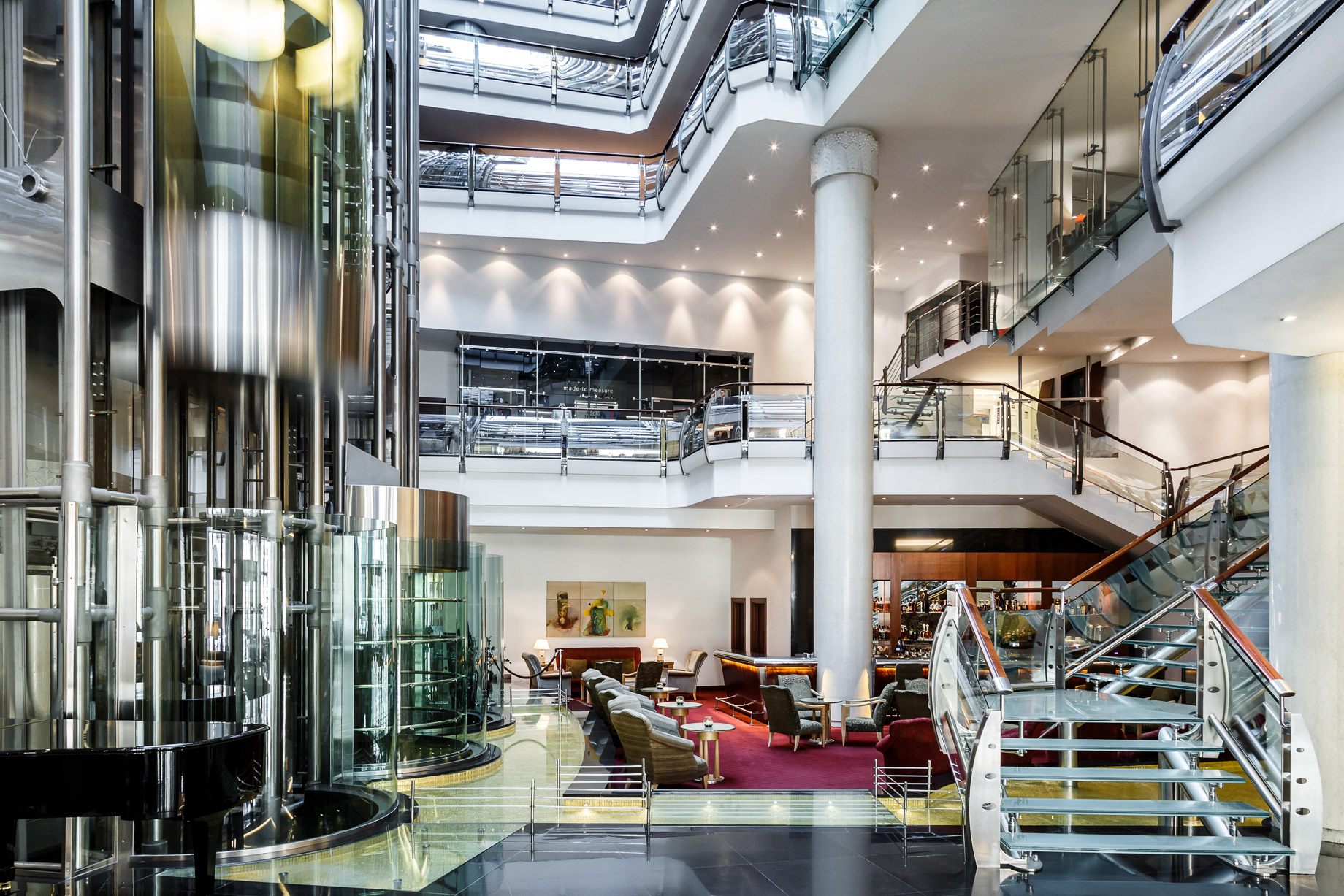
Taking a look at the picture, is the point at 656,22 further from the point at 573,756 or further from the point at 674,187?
the point at 573,756

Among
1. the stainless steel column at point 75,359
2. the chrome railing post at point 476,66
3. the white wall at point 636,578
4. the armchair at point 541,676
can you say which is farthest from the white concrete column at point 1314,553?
the chrome railing post at point 476,66

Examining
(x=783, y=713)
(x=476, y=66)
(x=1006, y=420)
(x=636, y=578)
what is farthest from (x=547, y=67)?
(x=783, y=713)

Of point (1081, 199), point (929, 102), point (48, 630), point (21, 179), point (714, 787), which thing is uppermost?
point (929, 102)

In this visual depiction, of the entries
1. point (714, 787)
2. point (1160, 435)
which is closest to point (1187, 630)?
point (714, 787)

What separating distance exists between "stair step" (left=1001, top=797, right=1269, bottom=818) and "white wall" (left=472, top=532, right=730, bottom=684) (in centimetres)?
1357

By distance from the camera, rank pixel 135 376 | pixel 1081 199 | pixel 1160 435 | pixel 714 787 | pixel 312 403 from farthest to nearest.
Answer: pixel 1160 435
pixel 1081 199
pixel 714 787
pixel 312 403
pixel 135 376

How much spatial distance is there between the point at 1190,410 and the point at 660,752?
12.1 meters

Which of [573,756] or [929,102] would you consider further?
[929,102]

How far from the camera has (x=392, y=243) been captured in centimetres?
1034

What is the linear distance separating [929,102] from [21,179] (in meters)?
10.1

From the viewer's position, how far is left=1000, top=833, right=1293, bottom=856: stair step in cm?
581

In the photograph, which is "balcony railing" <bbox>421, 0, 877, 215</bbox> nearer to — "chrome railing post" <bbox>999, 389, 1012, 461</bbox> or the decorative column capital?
the decorative column capital

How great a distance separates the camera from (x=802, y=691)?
12.3 metres

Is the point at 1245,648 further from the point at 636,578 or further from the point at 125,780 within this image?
the point at 636,578
